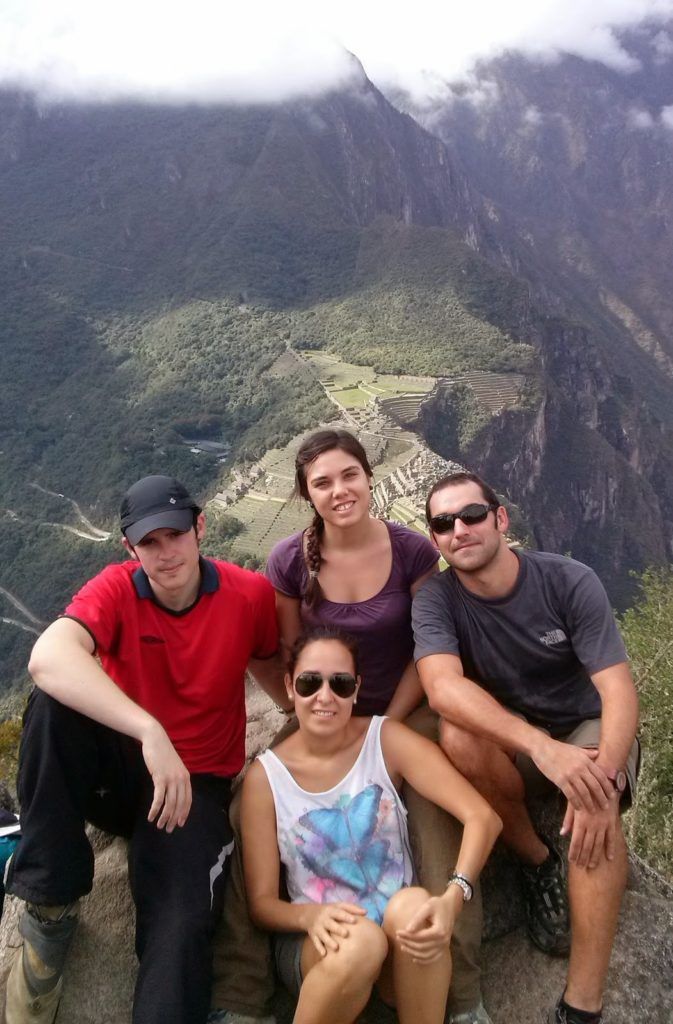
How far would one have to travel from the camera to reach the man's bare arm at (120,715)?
8.97 ft

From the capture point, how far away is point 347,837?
2824 millimetres

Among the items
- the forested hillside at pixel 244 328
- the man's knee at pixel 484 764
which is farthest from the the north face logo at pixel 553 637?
the forested hillside at pixel 244 328

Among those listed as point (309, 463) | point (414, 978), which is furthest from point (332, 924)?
point (309, 463)

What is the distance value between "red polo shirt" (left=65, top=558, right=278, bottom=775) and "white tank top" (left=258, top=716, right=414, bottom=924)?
16.9 inches

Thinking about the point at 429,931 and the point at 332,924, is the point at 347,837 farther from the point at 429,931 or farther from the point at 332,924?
the point at 429,931

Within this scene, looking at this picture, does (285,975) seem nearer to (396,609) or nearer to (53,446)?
(396,609)

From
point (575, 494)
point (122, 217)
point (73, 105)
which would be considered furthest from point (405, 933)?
point (73, 105)

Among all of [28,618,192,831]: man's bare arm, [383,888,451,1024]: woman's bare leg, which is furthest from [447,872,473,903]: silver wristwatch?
[28,618,192,831]: man's bare arm

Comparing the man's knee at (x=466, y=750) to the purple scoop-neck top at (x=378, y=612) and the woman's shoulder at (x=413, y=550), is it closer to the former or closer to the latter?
the purple scoop-neck top at (x=378, y=612)

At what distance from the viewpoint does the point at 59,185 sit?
11756cm

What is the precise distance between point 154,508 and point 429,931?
6.25 ft

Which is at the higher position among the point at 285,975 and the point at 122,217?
Result: the point at 285,975

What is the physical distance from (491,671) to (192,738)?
4.52ft

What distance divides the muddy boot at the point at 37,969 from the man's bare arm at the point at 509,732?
1.69 m
